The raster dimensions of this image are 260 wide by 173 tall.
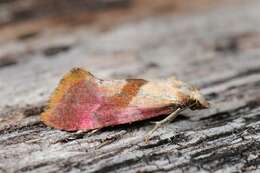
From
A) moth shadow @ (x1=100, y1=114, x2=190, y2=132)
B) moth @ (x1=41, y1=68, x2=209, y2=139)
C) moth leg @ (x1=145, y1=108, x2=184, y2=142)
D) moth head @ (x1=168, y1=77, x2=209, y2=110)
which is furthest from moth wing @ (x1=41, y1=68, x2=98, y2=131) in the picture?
moth head @ (x1=168, y1=77, x2=209, y2=110)

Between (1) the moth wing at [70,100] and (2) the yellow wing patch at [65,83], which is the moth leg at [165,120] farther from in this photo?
(2) the yellow wing patch at [65,83]

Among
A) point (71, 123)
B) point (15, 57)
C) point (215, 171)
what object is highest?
point (15, 57)

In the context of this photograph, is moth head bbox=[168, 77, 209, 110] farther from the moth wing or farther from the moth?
the moth wing

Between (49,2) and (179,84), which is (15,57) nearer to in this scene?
(49,2)

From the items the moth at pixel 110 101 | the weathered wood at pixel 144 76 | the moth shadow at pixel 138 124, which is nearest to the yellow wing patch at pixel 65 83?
the moth at pixel 110 101

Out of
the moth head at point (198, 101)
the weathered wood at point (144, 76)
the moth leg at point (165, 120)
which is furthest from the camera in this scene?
the moth head at point (198, 101)

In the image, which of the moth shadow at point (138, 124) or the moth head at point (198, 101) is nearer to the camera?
the moth shadow at point (138, 124)

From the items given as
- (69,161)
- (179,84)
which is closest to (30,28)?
(179,84)
